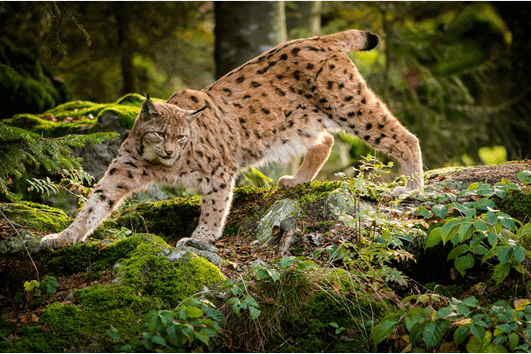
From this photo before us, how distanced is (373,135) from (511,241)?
253 cm

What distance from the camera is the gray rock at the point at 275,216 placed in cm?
479

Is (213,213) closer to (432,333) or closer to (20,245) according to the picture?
(20,245)

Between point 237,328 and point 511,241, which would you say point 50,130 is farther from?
point 511,241

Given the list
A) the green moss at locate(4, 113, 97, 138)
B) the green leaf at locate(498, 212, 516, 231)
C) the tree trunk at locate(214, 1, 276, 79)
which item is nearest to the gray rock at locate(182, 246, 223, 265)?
the green leaf at locate(498, 212, 516, 231)

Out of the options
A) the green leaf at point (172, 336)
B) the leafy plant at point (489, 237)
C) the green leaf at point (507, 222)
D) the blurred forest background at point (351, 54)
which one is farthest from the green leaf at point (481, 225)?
the blurred forest background at point (351, 54)

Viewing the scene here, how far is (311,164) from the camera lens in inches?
252

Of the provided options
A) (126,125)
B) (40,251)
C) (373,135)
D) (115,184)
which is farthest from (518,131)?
(40,251)

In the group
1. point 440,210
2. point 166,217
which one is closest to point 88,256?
point 166,217

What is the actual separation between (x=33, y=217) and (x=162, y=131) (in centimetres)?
147

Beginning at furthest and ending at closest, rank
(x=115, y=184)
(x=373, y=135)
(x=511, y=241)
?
1. (x=373, y=135)
2. (x=115, y=184)
3. (x=511, y=241)

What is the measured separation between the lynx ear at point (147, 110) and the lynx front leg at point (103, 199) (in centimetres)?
55

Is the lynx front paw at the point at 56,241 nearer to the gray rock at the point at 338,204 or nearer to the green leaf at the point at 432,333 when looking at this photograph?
the gray rock at the point at 338,204

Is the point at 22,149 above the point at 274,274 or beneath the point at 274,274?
above

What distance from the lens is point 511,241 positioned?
10.9ft
